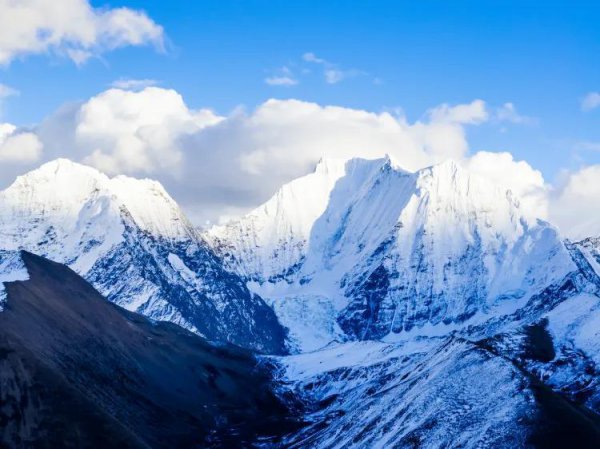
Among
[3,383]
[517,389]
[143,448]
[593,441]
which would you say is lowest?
[593,441]

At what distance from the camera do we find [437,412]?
639 ft

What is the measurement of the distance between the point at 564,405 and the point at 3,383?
116 m

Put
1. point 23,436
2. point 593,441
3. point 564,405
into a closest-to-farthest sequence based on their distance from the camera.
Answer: point 593,441 → point 564,405 → point 23,436

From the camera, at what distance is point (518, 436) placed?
165m

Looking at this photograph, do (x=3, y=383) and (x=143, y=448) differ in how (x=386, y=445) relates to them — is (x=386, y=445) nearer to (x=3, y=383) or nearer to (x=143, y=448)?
(x=143, y=448)

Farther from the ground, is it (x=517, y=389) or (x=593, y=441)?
(x=517, y=389)

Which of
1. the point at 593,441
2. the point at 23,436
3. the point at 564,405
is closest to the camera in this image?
the point at 593,441

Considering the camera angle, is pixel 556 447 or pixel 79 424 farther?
pixel 79 424

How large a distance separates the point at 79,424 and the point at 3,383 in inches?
725

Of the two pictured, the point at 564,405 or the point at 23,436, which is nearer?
the point at 564,405

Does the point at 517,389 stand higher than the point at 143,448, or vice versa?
the point at 143,448

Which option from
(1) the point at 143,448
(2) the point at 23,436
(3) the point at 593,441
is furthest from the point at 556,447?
(2) the point at 23,436

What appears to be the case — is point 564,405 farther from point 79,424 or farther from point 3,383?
point 3,383

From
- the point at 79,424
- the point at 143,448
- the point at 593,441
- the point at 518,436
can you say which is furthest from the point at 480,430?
the point at 79,424
